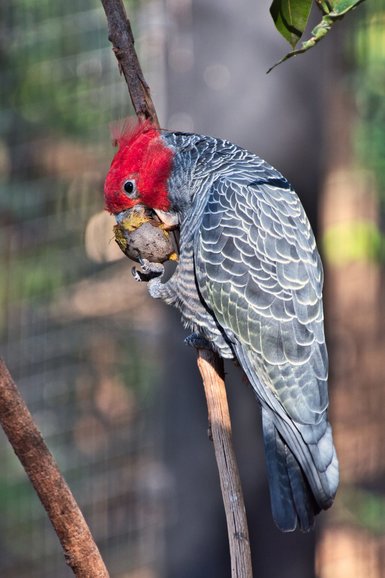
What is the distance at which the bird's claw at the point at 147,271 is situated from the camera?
7.16ft

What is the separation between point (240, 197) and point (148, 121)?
27 cm

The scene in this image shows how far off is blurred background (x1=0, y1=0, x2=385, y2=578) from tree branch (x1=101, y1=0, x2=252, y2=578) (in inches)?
34.6

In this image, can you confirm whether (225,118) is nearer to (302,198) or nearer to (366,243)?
(302,198)

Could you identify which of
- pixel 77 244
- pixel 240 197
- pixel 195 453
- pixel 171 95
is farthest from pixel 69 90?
pixel 240 197

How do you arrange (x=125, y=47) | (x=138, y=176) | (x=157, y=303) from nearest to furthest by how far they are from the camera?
(x=125, y=47)
(x=138, y=176)
(x=157, y=303)

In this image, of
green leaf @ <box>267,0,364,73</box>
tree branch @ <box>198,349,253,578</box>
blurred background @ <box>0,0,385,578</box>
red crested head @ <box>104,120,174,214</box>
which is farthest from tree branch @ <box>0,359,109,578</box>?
blurred background @ <box>0,0,385,578</box>

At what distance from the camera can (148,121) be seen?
2.08 metres

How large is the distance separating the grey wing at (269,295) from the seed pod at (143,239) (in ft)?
0.35

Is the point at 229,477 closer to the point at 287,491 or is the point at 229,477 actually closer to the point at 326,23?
the point at 287,491

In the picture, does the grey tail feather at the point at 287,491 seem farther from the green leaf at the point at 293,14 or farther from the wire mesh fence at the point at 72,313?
the wire mesh fence at the point at 72,313

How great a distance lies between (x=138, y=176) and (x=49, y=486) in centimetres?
101

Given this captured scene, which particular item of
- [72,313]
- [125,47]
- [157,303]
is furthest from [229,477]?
[72,313]

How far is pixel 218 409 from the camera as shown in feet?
5.82

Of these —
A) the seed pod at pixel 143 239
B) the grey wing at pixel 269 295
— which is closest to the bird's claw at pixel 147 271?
the seed pod at pixel 143 239
